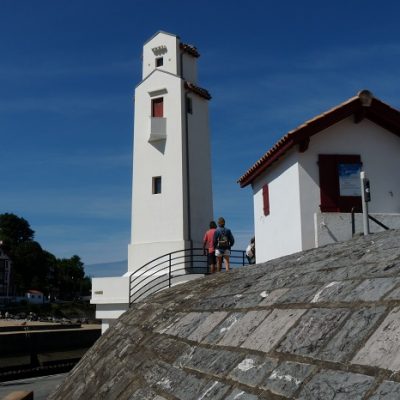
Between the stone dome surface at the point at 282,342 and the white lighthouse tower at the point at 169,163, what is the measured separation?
48.8 feet

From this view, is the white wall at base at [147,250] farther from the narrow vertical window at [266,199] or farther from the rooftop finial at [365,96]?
the rooftop finial at [365,96]

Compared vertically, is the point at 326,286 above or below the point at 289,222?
below

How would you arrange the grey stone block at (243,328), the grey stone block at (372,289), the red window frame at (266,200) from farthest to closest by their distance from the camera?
the red window frame at (266,200)
the grey stone block at (243,328)
the grey stone block at (372,289)

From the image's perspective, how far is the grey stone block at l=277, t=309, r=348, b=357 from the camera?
2.40m

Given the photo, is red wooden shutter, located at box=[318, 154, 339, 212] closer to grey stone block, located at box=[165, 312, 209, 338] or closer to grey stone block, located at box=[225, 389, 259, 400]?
grey stone block, located at box=[165, 312, 209, 338]

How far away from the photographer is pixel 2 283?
77.3 meters

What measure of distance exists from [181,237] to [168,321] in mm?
14749

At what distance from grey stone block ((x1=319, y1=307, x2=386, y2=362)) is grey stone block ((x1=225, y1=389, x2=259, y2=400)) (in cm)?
38

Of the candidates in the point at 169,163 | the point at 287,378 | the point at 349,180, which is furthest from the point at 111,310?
the point at 287,378

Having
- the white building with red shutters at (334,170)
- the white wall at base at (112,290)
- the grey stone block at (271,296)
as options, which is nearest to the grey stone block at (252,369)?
the grey stone block at (271,296)

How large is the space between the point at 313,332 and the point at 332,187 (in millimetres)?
9545

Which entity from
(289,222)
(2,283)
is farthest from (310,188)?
(2,283)

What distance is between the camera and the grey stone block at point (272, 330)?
2.72m

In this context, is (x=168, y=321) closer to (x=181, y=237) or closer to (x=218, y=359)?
(x=218, y=359)
